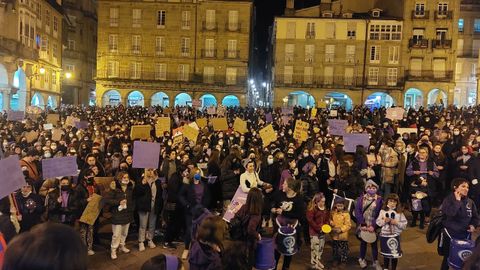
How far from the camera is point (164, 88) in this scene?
54219 mm

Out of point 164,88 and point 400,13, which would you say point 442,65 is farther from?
point 164,88

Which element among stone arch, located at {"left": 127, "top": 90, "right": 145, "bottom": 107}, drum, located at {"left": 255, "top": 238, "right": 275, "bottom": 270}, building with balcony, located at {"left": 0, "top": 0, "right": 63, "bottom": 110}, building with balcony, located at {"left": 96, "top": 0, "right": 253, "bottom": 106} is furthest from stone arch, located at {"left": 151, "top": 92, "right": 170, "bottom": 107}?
drum, located at {"left": 255, "top": 238, "right": 275, "bottom": 270}


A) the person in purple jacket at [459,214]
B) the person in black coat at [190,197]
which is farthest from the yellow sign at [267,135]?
the person in purple jacket at [459,214]

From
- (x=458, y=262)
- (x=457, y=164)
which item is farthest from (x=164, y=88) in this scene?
(x=458, y=262)

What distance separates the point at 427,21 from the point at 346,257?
165 feet

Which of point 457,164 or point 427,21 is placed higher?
point 427,21

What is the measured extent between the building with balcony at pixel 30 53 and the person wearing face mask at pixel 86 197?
24972 millimetres

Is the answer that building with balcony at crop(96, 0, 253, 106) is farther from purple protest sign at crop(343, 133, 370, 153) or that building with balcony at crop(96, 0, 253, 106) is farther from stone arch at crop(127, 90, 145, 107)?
purple protest sign at crop(343, 133, 370, 153)

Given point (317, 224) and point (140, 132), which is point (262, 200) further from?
point (140, 132)

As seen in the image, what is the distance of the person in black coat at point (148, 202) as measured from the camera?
904 centimetres

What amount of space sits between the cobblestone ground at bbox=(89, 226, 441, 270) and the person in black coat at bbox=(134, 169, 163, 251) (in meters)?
0.28

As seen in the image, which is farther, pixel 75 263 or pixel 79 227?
pixel 79 227

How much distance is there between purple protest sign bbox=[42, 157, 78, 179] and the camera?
27.4ft

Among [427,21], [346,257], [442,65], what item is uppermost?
[427,21]
